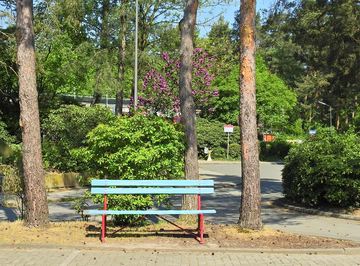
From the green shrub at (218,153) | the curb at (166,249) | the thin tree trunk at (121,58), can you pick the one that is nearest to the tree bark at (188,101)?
the curb at (166,249)

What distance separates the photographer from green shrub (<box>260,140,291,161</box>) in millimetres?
54912

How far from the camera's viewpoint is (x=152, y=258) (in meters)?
7.95

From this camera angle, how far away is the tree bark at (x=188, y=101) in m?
10.7

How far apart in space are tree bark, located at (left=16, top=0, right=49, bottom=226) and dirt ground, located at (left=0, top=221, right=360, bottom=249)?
0.34 m

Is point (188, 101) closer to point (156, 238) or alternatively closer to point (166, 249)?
point (156, 238)

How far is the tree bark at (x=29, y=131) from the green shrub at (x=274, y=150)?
151 feet

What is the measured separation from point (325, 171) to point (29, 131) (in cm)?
778

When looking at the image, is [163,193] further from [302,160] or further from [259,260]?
[302,160]

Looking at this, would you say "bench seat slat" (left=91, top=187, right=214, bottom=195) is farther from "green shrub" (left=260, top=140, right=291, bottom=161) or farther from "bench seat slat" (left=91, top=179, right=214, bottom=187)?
"green shrub" (left=260, top=140, right=291, bottom=161)

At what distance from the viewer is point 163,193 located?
9.23 metres

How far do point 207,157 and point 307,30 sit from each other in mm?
24633

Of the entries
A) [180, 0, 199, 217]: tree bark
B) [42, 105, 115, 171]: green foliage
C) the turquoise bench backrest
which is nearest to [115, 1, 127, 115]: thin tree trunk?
[42, 105, 115, 171]: green foliage

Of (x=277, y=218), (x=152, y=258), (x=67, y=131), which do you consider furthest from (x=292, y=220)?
(x=67, y=131)

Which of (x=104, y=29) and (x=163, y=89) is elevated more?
(x=104, y=29)
